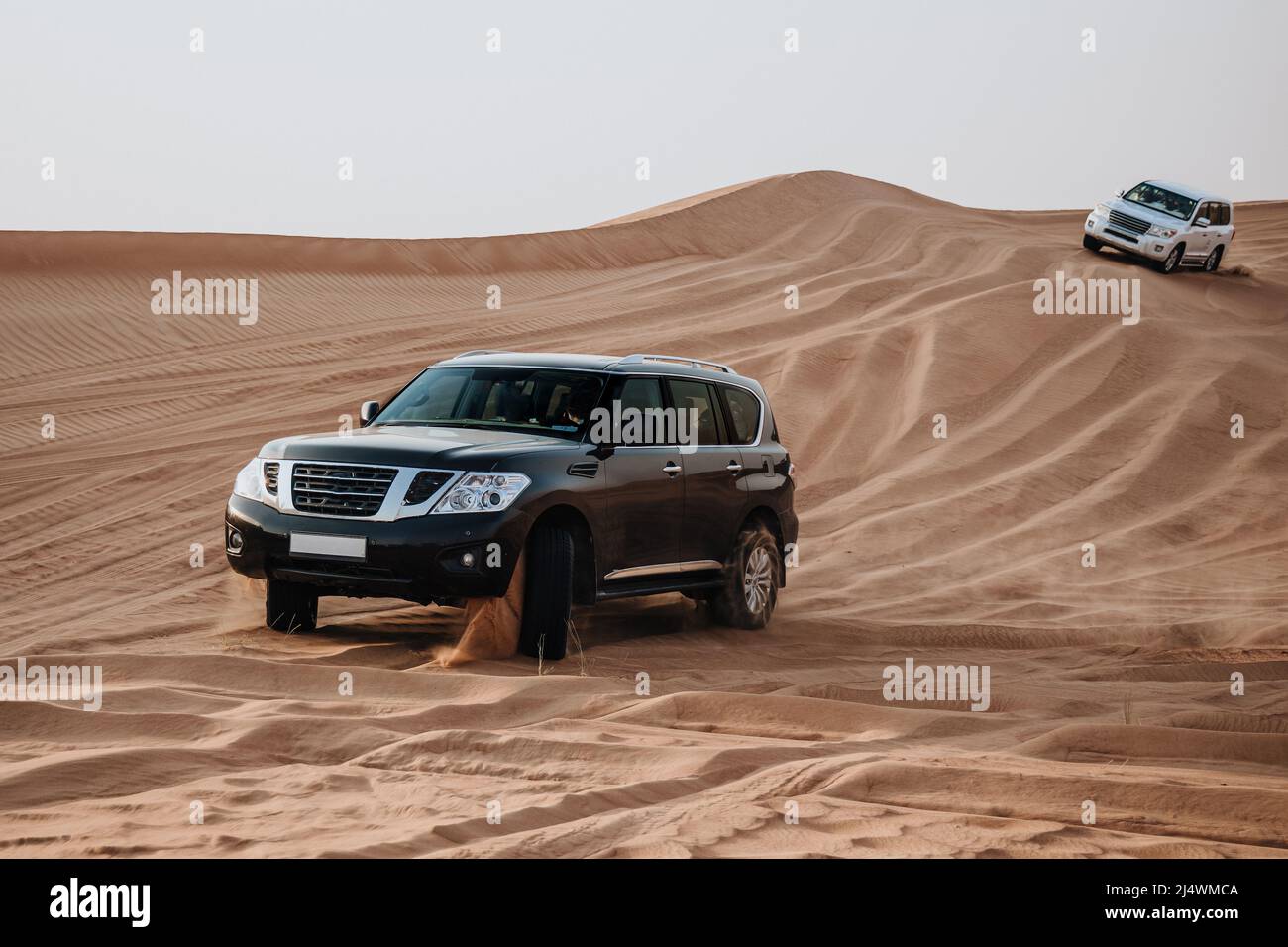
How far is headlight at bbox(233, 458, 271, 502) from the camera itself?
30.9 ft

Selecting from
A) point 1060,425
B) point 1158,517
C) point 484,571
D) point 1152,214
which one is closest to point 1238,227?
point 1152,214

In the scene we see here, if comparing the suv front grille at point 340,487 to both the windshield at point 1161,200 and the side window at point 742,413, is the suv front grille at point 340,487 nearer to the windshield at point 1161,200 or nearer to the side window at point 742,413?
the side window at point 742,413

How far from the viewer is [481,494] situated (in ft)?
29.3

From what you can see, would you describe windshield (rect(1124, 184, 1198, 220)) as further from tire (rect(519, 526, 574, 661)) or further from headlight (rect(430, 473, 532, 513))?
headlight (rect(430, 473, 532, 513))

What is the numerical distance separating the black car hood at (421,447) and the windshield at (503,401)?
187 mm

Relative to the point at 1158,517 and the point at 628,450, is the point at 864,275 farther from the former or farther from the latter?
the point at 628,450

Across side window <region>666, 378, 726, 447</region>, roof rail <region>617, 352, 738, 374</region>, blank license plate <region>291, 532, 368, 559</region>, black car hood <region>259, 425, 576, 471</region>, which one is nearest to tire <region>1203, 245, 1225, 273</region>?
roof rail <region>617, 352, 738, 374</region>

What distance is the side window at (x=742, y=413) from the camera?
11.5 meters

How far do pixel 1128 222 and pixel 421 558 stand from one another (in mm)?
25297

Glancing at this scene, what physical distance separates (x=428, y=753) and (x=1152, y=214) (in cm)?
2726

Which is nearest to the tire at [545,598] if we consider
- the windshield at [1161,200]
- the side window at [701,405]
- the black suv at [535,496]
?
the black suv at [535,496]

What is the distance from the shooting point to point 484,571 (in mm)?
8836

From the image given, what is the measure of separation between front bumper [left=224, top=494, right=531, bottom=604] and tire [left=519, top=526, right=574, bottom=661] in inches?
8.1

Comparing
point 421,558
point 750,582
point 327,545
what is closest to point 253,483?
point 327,545
